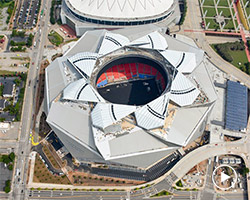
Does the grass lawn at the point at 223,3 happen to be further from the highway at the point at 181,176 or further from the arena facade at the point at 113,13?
the highway at the point at 181,176

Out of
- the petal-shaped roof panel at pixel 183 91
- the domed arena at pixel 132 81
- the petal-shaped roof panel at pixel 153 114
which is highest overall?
the domed arena at pixel 132 81

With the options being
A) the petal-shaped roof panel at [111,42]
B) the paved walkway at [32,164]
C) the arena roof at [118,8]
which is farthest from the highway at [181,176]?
the arena roof at [118,8]

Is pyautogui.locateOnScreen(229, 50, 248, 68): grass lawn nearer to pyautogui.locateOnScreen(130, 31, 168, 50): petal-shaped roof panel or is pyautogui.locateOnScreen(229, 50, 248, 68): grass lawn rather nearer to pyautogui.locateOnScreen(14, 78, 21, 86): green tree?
pyautogui.locateOnScreen(130, 31, 168, 50): petal-shaped roof panel

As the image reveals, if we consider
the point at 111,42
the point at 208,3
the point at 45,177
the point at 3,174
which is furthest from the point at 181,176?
the point at 208,3

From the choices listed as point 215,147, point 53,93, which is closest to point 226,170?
point 215,147

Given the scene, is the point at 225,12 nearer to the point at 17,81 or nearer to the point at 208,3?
the point at 208,3

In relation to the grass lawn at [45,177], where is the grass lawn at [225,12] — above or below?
above

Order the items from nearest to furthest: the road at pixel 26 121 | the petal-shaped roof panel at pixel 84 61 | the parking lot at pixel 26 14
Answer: the road at pixel 26 121 < the petal-shaped roof panel at pixel 84 61 < the parking lot at pixel 26 14

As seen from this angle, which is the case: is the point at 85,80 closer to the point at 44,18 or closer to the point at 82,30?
the point at 82,30
